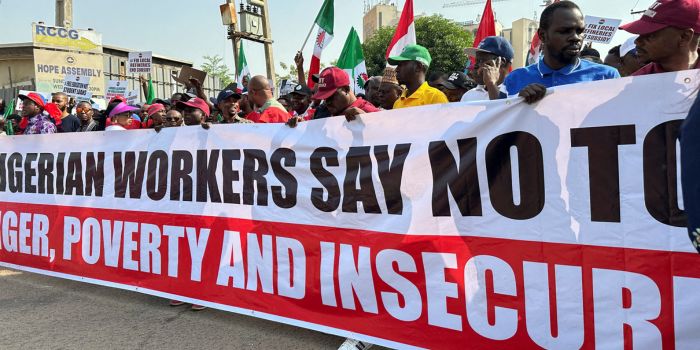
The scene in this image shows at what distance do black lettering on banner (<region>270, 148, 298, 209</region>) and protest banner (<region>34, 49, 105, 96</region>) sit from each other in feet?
34.2

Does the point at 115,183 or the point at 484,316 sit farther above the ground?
the point at 115,183

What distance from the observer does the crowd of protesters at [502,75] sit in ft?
7.46

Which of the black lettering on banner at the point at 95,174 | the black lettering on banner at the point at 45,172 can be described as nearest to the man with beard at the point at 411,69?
the black lettering on banner at the point at 95,174

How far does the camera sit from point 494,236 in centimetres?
257

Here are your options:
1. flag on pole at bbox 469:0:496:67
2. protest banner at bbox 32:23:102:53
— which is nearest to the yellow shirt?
flag on pole at bbox 469:0:496:67

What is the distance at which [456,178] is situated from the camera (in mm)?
2721

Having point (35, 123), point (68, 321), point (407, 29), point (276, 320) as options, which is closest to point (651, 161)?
point (276, 320)

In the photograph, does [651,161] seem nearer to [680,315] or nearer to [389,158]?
[680,315]

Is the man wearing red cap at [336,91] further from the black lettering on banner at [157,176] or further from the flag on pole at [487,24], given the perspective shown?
the flag on pole at [487,24]

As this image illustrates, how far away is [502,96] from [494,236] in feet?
2.91

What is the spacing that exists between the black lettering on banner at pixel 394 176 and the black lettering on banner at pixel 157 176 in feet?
6.35

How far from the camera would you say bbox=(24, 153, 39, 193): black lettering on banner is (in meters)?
5.04

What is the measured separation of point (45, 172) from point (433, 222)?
13.0ft

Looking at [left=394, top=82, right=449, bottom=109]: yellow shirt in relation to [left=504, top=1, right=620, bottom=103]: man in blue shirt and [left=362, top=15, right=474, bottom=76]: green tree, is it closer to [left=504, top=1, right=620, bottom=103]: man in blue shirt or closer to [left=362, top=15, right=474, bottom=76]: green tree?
[left=504, top=1, right=620, bottom=103]: man in blue shirt
